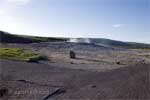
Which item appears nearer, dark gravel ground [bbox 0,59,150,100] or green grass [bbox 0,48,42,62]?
dark gravel ground [bbox 0,59,150,100]

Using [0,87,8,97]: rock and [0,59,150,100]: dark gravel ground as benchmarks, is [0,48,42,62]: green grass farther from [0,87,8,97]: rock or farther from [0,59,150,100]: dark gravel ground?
[0,87,8,97]: rock

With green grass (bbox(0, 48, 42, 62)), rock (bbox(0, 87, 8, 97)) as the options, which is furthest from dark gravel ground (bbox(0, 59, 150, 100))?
green grass (bbox(0, 48, 42, 62))

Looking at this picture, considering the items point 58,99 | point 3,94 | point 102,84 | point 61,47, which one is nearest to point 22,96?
point 3,94

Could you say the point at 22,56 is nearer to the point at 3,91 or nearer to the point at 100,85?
the point at 3,91

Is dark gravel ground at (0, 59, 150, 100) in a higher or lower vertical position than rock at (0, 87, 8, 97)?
higher

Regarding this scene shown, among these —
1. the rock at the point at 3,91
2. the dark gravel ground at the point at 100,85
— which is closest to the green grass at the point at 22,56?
the dark gravel ground at the point at 100,85

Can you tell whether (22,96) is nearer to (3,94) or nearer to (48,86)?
(3,94)

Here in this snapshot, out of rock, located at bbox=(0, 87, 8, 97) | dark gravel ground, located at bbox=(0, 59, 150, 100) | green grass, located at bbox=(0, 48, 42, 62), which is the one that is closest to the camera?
dark gravel ground, located at bbox=(0, 59, 150, 100)

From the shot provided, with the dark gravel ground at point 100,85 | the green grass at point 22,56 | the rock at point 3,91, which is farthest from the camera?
the green grass at point 22,56

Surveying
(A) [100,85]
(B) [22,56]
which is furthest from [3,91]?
(B) [22,56]

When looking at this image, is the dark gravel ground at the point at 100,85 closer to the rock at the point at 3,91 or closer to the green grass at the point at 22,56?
the rock at the point at 3,91

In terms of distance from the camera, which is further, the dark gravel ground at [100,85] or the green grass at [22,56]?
the green grass at [22,56]

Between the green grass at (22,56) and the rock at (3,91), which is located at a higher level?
the green grass at (22,56)

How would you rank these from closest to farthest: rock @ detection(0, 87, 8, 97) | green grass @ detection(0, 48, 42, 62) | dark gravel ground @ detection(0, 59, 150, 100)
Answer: dark gravel ground @ detection(0, 59, 150, 100), rock @ detection(0, 87, 8, 97), green grass @ detection(0, 48, 42, 62)
